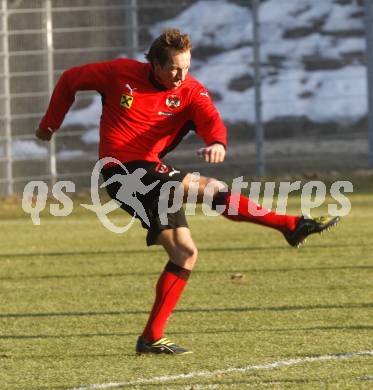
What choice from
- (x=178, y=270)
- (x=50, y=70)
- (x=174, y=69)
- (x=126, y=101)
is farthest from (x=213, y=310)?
(x=50, y=70)

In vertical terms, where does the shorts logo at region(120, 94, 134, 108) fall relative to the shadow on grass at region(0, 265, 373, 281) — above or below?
above

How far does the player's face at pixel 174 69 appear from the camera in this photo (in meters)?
6.73

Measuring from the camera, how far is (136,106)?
707 centimetres

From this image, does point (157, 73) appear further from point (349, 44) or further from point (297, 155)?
point (349, 44)

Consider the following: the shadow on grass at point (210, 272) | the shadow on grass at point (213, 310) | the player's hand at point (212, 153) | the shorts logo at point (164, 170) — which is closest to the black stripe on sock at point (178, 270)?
the shorts logo at point (164, 170)

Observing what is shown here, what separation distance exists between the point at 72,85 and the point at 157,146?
0.56 m

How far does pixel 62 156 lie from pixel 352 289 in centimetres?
1010

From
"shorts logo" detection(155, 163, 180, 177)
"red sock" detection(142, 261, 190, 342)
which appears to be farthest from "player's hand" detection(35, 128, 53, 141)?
"red sock" detection(142, 261, 190, 342)

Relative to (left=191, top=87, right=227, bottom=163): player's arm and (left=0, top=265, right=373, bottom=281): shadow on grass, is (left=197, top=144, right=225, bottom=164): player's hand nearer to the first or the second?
(left=191, top=87, right=227, bottom=163): player's arm

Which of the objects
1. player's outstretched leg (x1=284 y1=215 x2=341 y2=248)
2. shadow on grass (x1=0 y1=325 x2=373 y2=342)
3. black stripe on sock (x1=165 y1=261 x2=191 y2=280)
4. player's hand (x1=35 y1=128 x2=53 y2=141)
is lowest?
shadow on grass (x1=0 y1=325 x2=373 y2=342)

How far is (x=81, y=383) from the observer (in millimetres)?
6016

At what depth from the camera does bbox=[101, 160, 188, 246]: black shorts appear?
6.94 meters

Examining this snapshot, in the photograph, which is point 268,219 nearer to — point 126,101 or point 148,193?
point 148,193

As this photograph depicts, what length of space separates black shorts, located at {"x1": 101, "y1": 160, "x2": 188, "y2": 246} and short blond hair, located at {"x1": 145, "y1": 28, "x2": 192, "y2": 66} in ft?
1.86
